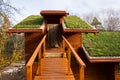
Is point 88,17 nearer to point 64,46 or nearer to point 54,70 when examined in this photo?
point 64,46

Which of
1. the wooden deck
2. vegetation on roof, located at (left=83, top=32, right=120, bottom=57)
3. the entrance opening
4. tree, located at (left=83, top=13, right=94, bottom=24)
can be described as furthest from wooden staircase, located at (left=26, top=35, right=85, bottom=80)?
tree, located at (left=83, top=13, right=94, bottom=24)

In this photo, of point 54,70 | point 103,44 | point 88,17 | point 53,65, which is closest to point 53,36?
point 103,44

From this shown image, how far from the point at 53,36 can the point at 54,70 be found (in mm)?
5062

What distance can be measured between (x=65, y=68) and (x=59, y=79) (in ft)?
4.80

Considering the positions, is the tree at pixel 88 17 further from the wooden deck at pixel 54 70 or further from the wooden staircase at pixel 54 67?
the wooden deck at pixel 54 70

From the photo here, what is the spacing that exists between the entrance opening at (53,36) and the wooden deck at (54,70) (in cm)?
288

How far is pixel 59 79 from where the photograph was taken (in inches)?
346

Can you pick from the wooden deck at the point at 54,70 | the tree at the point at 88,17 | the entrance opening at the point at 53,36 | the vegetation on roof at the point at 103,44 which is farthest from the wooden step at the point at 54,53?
the tree at the point at 88,17

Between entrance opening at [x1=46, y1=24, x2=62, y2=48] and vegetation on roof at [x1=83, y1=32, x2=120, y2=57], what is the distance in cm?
132

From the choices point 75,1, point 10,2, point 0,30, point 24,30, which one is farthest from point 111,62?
point 75,1

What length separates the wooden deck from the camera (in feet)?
29.4

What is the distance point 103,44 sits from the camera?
14102mm

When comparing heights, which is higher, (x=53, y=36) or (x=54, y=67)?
(x=53, y=36)

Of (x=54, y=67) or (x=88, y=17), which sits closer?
(x=54, y=67)
